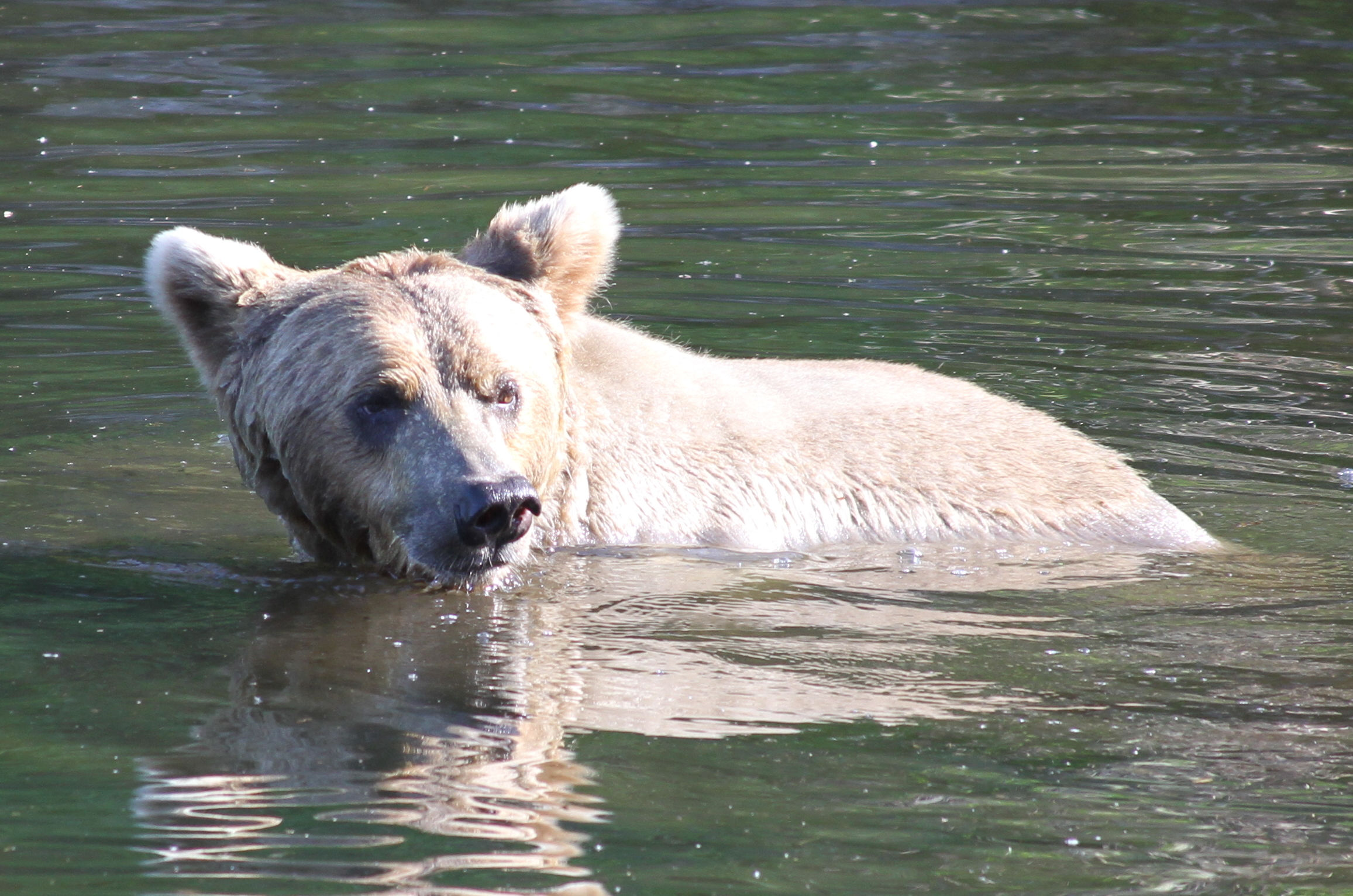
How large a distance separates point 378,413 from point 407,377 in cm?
18

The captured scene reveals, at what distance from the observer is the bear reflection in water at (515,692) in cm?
411

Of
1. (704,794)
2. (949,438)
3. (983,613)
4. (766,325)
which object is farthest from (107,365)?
(704,794)

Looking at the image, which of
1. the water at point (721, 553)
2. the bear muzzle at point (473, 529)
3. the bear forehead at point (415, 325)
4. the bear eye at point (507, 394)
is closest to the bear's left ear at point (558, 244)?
the bear forehead at point (415, 325)

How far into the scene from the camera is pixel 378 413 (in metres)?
5.78

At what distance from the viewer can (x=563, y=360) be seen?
6.33m

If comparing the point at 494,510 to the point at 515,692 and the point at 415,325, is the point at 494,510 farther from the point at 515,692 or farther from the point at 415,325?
the point at 415,325

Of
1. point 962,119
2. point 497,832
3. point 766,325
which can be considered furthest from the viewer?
point 962,119

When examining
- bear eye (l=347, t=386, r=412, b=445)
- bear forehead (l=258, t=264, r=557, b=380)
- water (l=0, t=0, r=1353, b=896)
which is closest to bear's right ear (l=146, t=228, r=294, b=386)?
bear forehead (l=258, t=264, r=557, b=380)

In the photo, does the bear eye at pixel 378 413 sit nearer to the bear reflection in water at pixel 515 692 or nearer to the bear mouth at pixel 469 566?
the bear mouth at pixel 469 566

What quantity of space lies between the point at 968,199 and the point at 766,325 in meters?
3.20

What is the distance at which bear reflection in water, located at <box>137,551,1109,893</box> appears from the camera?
4.11 metres

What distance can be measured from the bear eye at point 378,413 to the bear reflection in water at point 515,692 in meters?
0.66

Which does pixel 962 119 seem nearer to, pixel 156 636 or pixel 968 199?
pixel 968 199

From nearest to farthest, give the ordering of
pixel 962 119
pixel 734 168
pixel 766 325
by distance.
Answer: pixel 766 325
pixel 734 168
pixel 962 119
